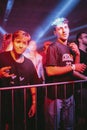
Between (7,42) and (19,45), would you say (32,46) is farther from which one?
(7,42)

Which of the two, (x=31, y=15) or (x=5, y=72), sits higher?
(x=31, y=15)

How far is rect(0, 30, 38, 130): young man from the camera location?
476 centimetres

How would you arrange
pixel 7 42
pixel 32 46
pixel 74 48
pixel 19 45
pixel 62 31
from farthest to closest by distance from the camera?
pixel 74 48, pixel 62 31, pixel 32 46, pixel 19 45, pixel 7 42

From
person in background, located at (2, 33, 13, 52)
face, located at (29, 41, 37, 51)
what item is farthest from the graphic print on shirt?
person in background, located at (2, 33, 13, 52)

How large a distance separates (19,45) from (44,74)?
70 centimetres

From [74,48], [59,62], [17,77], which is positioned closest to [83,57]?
[74,48]

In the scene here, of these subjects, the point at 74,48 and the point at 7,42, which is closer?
the point at 7,42

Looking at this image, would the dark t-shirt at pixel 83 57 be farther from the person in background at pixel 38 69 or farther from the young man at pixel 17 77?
the young man at pixel 17 77

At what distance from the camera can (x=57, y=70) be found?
5.17m

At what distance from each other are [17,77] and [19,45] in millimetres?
540

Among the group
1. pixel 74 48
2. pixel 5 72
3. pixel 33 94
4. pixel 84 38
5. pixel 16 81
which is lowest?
pixel 33 94

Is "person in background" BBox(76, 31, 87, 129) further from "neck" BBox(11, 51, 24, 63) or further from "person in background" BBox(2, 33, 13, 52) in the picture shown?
"person in background" BBox(2, 33, 13, 52)

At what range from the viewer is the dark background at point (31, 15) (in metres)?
4.82

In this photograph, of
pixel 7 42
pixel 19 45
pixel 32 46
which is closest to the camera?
pixel 7 42
